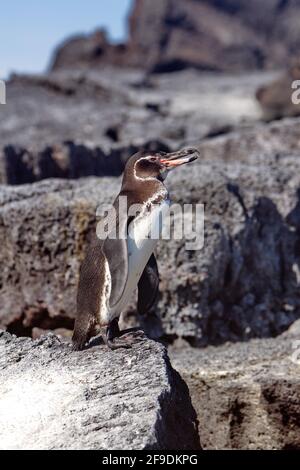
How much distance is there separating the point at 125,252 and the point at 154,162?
19.9 inches

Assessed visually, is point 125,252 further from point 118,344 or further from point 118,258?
point 118,344

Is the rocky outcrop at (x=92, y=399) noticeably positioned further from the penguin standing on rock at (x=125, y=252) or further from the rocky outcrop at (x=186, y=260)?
the rocky outcrop at (x=186, y=260)

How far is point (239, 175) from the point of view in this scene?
253 inches

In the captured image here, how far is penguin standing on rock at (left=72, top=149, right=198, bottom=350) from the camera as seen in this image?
12.8 feet

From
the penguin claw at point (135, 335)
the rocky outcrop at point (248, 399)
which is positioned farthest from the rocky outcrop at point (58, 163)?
the penguin claw at point (135, 335)

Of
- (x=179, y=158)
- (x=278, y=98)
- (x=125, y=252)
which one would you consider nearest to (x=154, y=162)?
(x=179, y=158)

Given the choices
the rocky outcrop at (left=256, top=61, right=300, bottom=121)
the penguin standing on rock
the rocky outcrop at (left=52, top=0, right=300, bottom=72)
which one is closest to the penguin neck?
the penguin standing on rock

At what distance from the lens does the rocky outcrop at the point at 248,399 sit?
14.9 ft

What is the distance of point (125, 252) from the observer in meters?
3.85

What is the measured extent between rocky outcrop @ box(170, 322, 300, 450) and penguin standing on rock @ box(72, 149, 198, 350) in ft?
2.72

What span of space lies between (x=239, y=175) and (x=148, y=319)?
1457 millimetres

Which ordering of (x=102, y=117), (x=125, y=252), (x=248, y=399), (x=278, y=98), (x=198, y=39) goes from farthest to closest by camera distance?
(x=198, y=39) → (x=278, y=98) → (x=102, y=117) → (x=248, y=399) → (x=125, y=252)

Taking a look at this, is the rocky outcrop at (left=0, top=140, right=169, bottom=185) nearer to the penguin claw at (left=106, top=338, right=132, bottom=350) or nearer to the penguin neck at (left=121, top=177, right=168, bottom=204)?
the penguin neck at (left=121, top=177, right=168, bottom=204)
